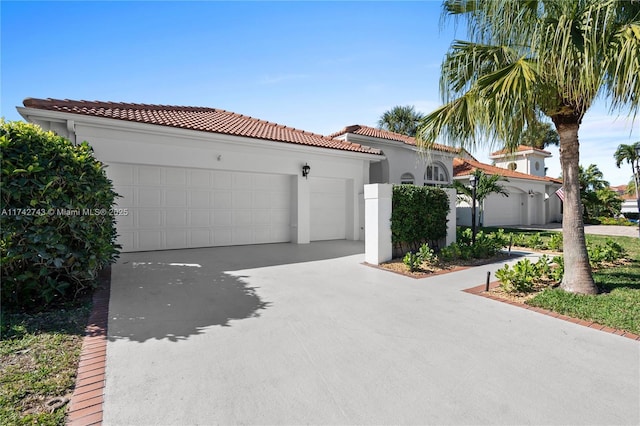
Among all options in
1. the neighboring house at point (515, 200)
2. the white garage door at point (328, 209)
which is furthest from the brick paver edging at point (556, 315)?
the neighboring house at point (515, 200)

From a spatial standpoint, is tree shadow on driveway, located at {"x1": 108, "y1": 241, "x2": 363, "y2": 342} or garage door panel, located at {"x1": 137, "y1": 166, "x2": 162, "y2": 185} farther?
garage door panel, located at {"x1": 137, "y1": 166, "x2": 162, "y2": 185}

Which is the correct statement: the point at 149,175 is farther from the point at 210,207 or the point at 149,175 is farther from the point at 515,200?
the point at 515,200

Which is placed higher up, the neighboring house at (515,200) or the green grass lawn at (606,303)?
the neighboring house at (515,200)

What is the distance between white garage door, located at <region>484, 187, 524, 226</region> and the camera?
23078mm

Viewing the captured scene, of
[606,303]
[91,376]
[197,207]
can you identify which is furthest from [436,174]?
[91,376]

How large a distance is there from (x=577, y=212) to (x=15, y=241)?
9.37m

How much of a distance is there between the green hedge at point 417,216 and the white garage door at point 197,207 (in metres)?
5.43

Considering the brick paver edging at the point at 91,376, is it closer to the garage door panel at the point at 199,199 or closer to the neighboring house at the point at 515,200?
the garage door panel at the point at 199,199

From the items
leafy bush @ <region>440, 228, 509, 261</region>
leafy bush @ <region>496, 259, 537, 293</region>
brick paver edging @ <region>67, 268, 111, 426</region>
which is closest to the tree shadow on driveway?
brick paver edging @ <region>67, 268, 111, 426</region>

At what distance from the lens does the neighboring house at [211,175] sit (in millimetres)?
9023

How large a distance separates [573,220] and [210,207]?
1064 centimetres

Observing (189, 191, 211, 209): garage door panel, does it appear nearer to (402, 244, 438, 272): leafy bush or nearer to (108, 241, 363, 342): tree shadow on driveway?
(108, 241, 363, 342): tree shadow on driveway

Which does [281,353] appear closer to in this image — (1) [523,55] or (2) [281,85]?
(1) [523,55]

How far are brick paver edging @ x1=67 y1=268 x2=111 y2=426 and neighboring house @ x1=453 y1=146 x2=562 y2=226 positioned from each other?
21004 millimetres
